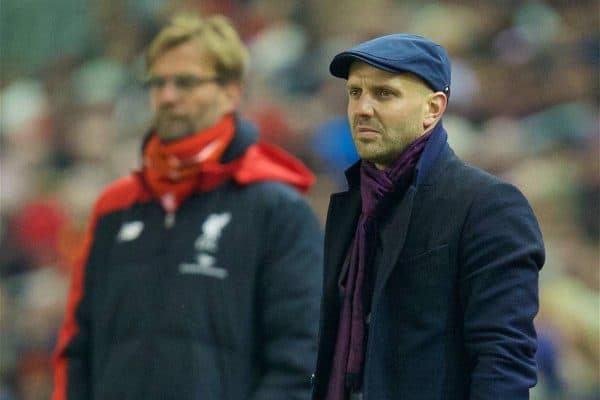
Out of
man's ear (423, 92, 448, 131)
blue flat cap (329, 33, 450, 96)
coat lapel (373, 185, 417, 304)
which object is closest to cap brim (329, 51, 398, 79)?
blue flat cap (329, 33, 450, 96)

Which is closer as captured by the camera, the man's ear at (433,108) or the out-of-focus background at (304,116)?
the man's ear at (433,108)

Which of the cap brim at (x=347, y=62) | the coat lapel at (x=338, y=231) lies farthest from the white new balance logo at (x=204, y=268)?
the cap brim at (x=347, y=62)

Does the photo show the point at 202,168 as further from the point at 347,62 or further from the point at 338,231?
the point at 347,62

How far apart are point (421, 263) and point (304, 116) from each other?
4891mm

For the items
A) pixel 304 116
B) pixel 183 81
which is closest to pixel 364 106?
pixel 183 81

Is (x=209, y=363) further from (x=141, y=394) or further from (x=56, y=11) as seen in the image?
(x=56, y=11)

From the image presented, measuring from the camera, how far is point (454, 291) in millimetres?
2744

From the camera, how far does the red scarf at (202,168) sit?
405 cm

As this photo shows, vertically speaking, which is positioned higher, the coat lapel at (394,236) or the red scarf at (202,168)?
the red scarf at (202,168)

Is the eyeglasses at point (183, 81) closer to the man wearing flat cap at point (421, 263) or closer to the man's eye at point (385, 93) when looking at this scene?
the man wearing flat cap at point (421, 263)

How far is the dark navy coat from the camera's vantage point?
2.64 m

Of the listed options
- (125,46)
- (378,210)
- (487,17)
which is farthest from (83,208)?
(378,210)

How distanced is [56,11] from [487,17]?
321 cm

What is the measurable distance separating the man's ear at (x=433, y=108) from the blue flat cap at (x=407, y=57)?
0.05ft
